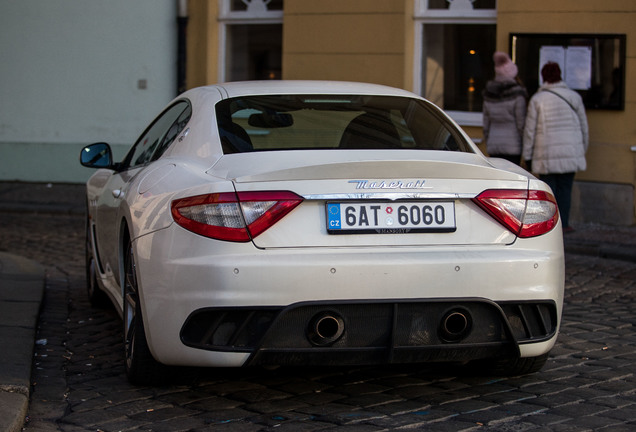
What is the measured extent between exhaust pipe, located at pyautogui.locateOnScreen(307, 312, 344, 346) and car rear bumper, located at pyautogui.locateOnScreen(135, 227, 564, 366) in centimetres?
1

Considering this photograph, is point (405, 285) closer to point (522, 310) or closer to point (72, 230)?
point (522, 310)

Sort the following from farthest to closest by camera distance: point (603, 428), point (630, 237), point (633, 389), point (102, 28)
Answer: point (102, 28)
point (630, 237)
point (633, 389)
point (603, 428)

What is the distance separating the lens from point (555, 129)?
39.1ft

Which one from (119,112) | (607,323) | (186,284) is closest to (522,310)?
(186,284)

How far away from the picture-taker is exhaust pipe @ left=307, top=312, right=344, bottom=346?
4.53 m

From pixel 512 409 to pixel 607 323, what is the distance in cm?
251

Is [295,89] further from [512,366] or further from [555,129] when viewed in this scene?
[555,129]

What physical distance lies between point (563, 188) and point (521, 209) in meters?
7.58

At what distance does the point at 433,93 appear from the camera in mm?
14672

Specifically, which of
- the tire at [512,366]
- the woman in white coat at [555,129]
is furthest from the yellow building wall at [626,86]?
the tire at [512,366]

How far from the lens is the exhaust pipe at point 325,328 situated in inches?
178

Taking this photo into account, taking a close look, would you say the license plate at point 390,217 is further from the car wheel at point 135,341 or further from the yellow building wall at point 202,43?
the yellow building wall at point 202,43

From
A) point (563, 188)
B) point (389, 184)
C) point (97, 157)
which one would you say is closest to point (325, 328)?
point (389, 184)

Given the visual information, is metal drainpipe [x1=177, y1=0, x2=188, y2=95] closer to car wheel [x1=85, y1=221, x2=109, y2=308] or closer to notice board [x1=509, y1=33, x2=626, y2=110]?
notice board [x1=509, y1=33, x2=626, y2=110]
